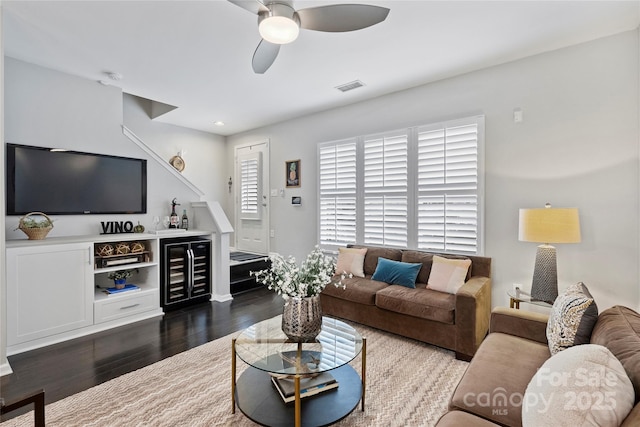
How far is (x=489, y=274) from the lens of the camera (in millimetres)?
3158

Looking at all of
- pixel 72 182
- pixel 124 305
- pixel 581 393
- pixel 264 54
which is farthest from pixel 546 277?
pixel 72 182

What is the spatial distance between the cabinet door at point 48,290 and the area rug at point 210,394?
4.08ft

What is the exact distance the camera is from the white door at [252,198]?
5531 millimetres

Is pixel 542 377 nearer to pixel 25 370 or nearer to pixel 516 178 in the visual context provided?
pixel 516 178

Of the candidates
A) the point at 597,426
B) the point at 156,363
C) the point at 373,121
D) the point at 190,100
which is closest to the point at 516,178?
the point at 373,121

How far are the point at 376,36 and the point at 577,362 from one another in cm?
259

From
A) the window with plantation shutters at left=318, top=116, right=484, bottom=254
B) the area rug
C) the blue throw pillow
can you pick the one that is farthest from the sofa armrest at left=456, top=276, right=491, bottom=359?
the window with plantation shutters at left=318, top=116, right=484, bottom=254

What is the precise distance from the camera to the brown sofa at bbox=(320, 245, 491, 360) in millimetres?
2689

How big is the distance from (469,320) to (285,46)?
2.90m

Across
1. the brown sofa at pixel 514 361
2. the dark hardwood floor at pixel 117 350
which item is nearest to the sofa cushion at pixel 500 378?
the brown sofa at pixel 514 361

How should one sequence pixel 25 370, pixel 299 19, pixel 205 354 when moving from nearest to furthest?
pixel 299 19, pixel 25 370, pixel 205 354

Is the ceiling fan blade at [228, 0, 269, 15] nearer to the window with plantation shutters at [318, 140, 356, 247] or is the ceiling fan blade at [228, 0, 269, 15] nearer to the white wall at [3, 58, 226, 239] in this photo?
the window with plantation shutters at [318, 140, 356, 247]

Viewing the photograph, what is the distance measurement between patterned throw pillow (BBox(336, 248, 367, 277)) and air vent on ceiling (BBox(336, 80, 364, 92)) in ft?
6.51

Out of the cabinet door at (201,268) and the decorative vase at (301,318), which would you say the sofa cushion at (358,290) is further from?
the cabinet door at (201,268)
